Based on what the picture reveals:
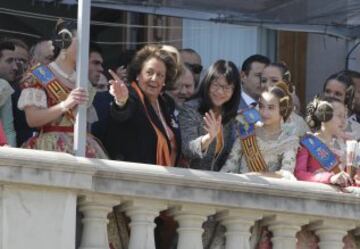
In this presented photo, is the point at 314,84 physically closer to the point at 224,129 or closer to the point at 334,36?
Answer: the point at 334,36

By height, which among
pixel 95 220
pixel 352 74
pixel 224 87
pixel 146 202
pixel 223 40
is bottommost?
pixel 95 220

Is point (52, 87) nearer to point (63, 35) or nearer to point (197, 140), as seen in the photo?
point (63, 35)

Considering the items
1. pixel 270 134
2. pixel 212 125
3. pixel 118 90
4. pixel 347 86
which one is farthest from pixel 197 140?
pixel 347 86

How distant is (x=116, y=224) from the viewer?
554 inches

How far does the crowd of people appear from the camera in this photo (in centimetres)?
1425

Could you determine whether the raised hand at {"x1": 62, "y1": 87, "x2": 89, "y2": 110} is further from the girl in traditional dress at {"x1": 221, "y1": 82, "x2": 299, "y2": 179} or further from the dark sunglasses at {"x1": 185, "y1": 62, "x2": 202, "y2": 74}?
the dark sunglasses at {"x1": 185, "y1": 62, "x2": 202, "y2": 74}

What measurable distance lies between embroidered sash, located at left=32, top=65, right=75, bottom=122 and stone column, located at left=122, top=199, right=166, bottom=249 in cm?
79

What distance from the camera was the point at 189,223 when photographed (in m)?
14.1

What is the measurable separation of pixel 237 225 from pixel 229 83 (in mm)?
1330

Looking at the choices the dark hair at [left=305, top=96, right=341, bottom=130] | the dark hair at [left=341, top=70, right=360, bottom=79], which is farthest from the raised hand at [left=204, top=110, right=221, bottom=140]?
the dark hair at [left=341, top=70, right=360, bottom=79]

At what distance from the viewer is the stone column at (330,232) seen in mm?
14710

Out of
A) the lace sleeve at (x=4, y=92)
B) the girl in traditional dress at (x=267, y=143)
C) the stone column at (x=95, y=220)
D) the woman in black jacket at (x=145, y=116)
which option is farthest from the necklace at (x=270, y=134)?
the lace sleeve at (x=4, y=92)

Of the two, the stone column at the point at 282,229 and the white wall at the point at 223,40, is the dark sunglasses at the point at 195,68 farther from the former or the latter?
the stone column at the point at 282,229

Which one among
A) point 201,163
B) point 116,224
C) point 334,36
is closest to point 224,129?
point 201,163
